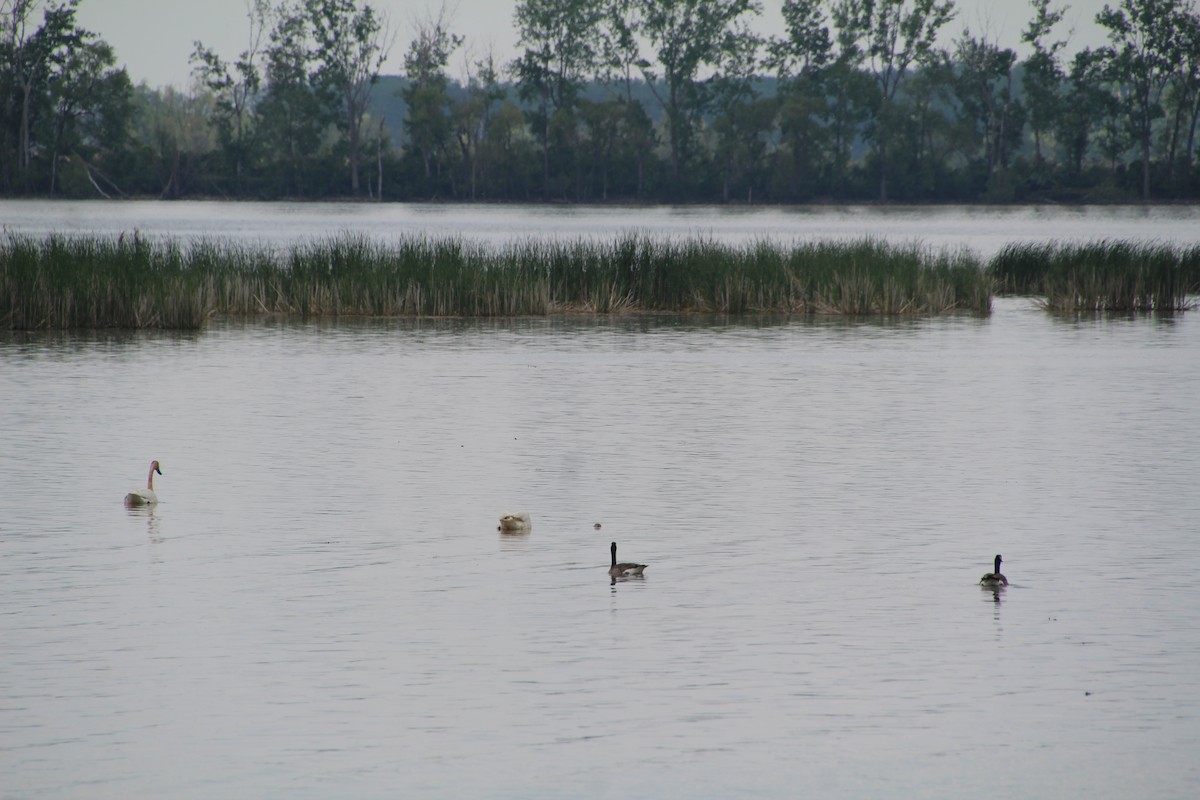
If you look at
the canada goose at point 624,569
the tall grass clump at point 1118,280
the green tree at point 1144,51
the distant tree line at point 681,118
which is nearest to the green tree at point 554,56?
the distant tree line at point 681,118

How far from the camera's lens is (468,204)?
9856cm

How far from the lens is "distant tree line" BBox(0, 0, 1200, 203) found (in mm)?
96562

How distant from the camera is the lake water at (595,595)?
6.02 meters

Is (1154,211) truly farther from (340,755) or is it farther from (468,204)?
(340,755)

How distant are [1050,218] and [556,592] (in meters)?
80.6

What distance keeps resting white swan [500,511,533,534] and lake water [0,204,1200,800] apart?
11.3 inches

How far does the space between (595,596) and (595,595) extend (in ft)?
0.08

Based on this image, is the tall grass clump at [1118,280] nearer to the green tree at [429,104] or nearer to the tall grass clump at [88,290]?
the tall grass clump at [88,290]

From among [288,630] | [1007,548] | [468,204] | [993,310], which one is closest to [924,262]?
[993,310]

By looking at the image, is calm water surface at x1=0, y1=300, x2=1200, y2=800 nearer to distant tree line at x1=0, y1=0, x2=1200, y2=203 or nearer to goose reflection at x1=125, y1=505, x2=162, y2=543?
goose reflection at x1=125, y1=505, x2=162, y2=543

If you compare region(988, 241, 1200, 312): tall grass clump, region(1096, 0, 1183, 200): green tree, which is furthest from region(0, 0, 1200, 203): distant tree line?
region(988, 241, 1200, 312): tall grass clump

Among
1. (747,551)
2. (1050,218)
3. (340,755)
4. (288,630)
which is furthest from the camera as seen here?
(1050,218)

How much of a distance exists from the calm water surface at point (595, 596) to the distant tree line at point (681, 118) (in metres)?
82.2

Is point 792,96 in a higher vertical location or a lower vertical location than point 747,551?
higher
